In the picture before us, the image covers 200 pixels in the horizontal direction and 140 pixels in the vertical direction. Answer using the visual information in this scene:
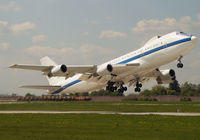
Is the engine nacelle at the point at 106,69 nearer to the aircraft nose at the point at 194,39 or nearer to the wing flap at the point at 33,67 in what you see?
the wing flap at the point at 33,67

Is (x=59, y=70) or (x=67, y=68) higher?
(x=67, y=68)

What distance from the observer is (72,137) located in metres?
16.4

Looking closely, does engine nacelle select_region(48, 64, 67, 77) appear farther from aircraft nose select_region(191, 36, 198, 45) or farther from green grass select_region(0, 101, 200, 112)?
aircraft nose select_region(191, 36, 198, 45)

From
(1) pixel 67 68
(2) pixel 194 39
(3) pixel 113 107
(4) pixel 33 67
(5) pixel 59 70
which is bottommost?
(3) pixel 113 107

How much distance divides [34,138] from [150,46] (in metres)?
23.6

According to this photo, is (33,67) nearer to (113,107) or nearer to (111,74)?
(111,74)

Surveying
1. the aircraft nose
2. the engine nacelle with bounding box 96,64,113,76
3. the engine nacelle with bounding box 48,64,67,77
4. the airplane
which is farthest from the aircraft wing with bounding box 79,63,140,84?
the aircraft nose

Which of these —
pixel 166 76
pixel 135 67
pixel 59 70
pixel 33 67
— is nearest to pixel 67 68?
pixel 59 70

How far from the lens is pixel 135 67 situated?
37.9m

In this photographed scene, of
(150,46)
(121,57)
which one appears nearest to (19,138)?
(150,46)

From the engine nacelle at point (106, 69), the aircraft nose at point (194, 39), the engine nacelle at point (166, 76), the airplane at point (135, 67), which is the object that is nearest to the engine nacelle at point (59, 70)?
the airplane at point (135, 67)

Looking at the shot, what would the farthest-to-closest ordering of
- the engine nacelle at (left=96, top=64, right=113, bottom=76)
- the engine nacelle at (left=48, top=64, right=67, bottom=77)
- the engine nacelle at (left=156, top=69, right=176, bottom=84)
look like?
the engine nacelle at (left=156, top=69, right=176, bottom=84) < the engine nacelle at (left=96, top=64, right=113, bottom=76) < the engine nacelle at (left=48, top=64, right=67, bottom=77)

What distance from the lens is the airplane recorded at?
116 feet

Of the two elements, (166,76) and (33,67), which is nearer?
(33,67)
